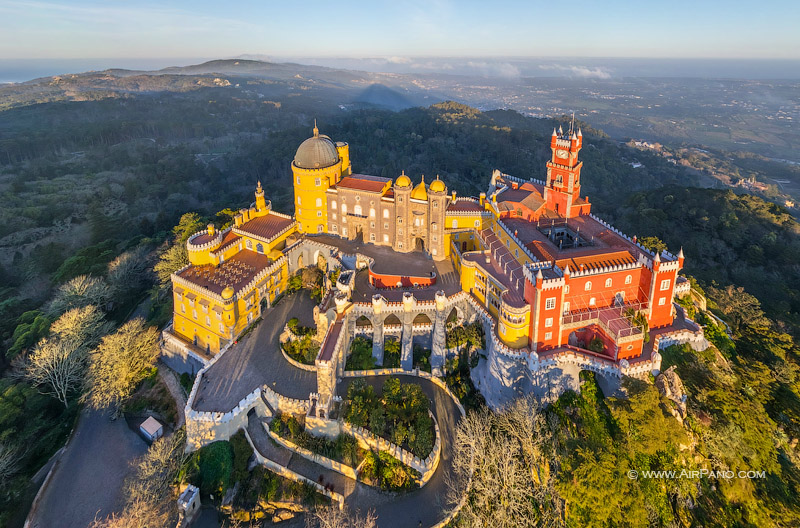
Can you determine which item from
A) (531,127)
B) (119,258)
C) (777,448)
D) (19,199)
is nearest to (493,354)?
(777,448)

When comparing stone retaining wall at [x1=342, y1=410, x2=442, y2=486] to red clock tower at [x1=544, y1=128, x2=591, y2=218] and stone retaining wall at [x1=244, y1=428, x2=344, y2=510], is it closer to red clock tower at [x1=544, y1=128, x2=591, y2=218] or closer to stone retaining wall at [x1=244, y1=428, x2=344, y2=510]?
stone retaining wall at [x1=244, y1=428, x2=344, y2=510]

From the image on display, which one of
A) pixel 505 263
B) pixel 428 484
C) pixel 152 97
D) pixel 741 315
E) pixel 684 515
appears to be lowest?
pixel 428 484

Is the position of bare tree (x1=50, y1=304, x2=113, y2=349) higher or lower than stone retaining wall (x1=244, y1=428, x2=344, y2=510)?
higher

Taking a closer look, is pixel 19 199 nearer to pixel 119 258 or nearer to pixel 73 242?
pixel 73 242

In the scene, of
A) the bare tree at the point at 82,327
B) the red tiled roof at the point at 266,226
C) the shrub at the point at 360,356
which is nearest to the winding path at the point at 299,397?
the shrub at the point at 360,356

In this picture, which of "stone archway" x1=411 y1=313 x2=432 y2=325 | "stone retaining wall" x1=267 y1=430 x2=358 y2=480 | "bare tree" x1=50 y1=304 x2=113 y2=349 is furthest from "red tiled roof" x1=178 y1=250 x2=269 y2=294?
"stone archway" x1=411 y1=313 x2=432 y2=325
